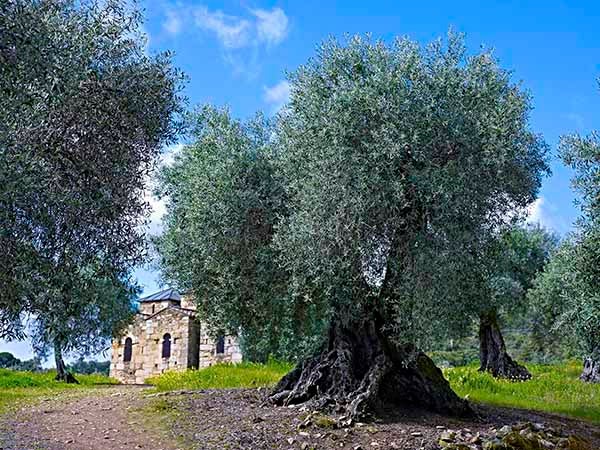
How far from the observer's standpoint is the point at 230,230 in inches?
549

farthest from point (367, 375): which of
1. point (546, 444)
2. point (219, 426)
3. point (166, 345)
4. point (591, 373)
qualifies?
point (166, 345)

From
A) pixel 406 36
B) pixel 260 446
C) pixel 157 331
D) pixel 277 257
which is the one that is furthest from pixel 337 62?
pixel 157 331

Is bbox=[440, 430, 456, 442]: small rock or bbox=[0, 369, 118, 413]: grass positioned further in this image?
bbox=[0, 369, 118, 413]: grass

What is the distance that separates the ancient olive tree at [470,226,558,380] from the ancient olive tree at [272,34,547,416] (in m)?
0.83

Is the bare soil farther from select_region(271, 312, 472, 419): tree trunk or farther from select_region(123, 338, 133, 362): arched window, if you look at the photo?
select_region(123, 338, 133, 362): arched window

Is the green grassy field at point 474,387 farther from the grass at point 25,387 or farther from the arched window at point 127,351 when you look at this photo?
the arched window at point 127,351

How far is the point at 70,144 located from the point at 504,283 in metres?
20.4

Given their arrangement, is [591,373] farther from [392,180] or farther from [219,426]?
[219,426]

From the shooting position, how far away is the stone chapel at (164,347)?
37.8 meters

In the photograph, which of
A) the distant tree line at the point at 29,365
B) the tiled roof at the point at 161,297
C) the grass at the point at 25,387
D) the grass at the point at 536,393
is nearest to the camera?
the grass at the point at 536,393

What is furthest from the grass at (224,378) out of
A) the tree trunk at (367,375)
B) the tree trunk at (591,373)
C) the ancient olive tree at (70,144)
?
the tree trunk at (591,373)

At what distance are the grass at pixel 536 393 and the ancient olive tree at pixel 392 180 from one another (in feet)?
20.4

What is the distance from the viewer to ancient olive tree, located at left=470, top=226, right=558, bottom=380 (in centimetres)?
1323

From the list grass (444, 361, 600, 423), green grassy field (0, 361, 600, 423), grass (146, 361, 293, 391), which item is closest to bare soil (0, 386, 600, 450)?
grass (444, 361, 600, 423)
